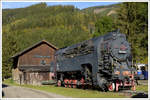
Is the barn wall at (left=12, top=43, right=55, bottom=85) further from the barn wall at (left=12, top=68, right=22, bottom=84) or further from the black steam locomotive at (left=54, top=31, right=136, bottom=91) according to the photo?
the black steam locomotive at (left=54, top=31, right=136, bottom=91)

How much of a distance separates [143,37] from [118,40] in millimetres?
20164

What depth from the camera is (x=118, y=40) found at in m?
18.5

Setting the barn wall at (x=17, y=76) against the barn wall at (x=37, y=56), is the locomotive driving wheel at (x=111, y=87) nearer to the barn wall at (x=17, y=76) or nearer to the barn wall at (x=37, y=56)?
the barn wall at (x=17, y=76)

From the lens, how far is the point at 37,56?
146ft

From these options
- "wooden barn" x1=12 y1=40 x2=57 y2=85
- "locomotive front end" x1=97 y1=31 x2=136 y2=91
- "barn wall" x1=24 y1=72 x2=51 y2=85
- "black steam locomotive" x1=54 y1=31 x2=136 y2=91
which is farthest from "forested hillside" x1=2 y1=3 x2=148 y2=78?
"barn wall" x1=24 y1=72 x2=51 y2=85

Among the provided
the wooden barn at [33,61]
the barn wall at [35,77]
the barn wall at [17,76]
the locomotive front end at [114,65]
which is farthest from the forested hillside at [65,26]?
the barn wall at [35,77]

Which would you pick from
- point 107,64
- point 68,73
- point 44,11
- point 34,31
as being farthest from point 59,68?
point 44,11

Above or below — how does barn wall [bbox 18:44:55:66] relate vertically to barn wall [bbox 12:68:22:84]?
above

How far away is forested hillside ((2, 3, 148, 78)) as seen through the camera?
33312 millimetres

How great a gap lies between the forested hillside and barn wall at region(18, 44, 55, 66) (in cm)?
923

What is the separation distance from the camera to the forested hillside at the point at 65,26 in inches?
1312

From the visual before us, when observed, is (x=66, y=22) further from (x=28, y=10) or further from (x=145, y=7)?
(x=145, y=7)

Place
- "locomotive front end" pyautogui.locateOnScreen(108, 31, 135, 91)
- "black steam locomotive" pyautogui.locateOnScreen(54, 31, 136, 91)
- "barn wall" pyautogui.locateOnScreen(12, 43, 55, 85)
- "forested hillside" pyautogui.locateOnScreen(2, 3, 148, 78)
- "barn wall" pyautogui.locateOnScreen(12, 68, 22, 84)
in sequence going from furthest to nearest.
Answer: "barn wall" pyautogui.locateOnScreen(12, 68, 22, 84)
"barn wall" pyautogui.locateOnScreen(12, 43, 55, 85)
"forested hillside" pyautogui.locateOnScreen(2, 3, 148, 78)
"black steam locomotive" pyautogui.locateOnScreen(54, 31, 136, 91)
"locomotive front end" pyautogui.locateOnScreen(108, 31, 135, 91)

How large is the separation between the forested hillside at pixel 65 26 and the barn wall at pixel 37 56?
30.3 feet
